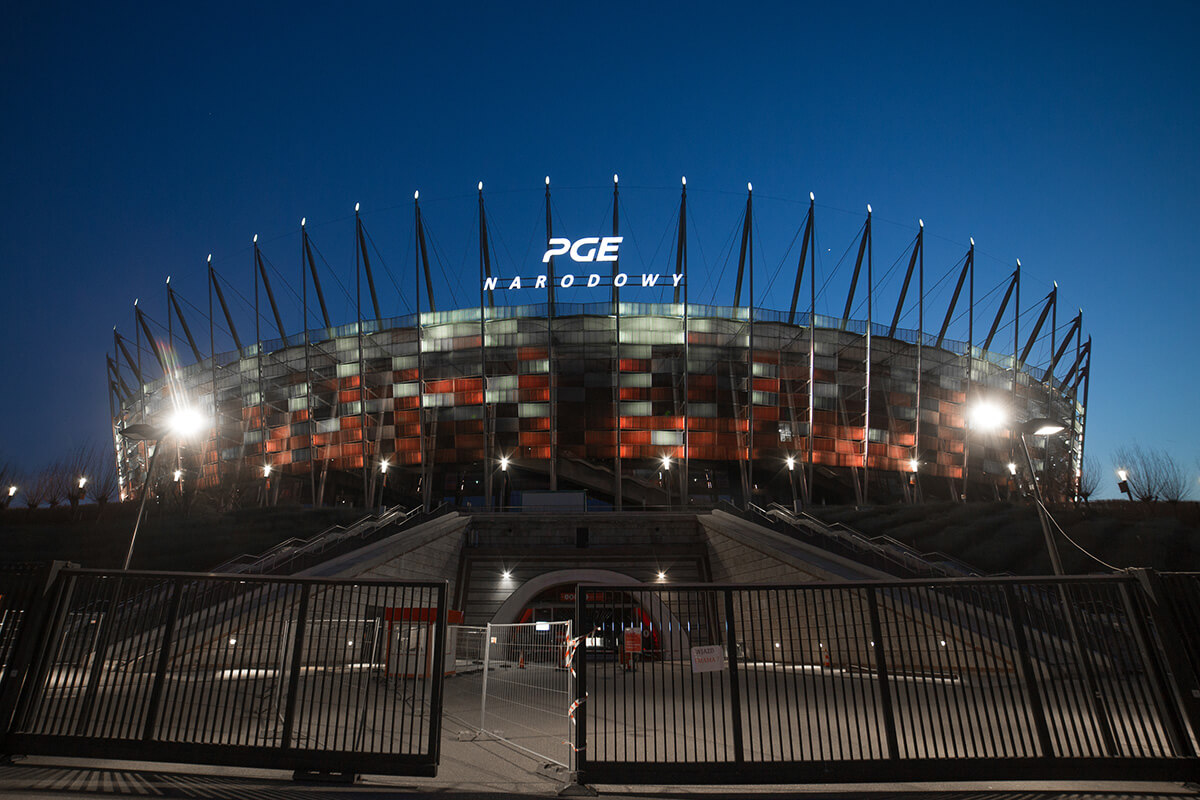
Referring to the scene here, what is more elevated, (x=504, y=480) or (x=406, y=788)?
(x=504, y=480)

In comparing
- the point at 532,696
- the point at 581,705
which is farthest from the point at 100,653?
the point at 532,696

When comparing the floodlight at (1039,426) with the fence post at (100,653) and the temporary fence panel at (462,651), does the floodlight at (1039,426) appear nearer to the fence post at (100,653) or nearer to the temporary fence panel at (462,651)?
the temporary fence panel at (462,651)

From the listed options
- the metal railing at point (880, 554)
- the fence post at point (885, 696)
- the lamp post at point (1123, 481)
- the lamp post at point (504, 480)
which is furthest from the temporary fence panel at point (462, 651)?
the lamp post at point (1123, 481)

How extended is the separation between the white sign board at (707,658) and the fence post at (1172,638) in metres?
4.83

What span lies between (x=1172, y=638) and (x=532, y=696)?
9.53 meters

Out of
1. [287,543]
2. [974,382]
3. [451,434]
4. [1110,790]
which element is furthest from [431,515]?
[974,382]

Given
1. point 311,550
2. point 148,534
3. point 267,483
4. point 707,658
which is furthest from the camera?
point 267,483

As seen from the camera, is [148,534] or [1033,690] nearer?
[1033,690]

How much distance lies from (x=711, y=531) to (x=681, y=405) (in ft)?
83.3

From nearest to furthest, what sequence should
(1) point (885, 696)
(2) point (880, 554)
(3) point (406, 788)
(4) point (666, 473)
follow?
(3) point (406, 788)
(1) point (885, 696)
(2) point (880, 554)
(4) point (666, 473)

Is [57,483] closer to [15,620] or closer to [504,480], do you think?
[504,480]

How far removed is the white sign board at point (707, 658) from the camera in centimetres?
716

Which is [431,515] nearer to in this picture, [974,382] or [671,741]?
[671,741]

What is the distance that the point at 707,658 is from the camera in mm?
7254
